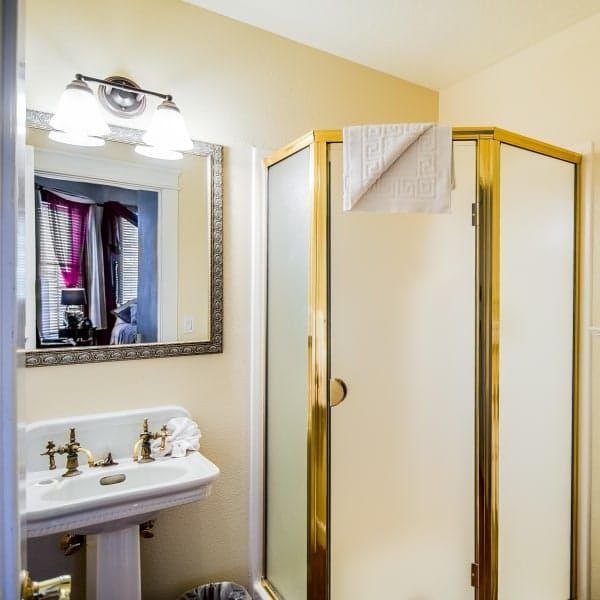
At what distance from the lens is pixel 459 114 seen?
7.64 ft

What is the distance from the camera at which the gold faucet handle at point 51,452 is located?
1430 millimetres

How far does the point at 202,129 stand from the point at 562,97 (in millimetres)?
1551

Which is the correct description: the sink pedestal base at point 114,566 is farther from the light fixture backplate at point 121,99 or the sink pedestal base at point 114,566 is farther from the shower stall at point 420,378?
the light fixture backplate at point 121,99

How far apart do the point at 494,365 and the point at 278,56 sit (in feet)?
5.17

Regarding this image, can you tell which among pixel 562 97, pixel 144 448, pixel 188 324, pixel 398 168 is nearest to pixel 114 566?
pixel 144 448

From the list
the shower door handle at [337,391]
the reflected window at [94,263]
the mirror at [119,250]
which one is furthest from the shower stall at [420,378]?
the reflected window at [94,263]

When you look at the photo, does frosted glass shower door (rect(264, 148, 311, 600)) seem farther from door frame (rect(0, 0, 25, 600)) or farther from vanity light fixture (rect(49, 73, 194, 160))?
door frame (rect(0, 0, 25, 600))

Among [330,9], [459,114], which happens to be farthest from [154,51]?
[459,114]

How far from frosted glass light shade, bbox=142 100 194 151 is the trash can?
1.70 metres

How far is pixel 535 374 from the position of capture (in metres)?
1.72

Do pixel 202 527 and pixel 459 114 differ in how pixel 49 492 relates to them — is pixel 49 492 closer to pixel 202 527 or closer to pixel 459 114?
pixel 202 527

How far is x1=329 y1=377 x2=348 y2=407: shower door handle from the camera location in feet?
5.02

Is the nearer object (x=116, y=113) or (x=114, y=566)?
(x=114, y=566)

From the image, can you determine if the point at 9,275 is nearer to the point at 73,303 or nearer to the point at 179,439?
the point at 73,303
